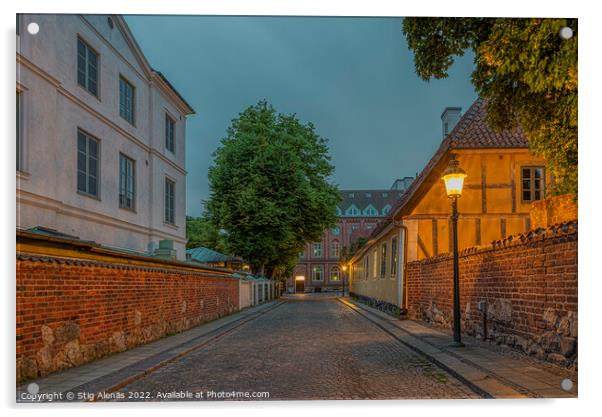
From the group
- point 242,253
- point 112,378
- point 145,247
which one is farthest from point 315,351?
point 242,253

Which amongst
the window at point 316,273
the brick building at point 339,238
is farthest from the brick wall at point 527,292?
the window at point 316,273

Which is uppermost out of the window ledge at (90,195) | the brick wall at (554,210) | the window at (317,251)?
the window ledge at (90,195)

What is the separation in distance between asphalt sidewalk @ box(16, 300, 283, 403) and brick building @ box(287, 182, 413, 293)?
60819mm

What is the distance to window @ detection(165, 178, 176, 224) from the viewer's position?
1719cm

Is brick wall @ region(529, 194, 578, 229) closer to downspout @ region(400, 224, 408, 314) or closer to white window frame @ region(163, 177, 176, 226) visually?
downspout @ region(400, 224, 408, 314)

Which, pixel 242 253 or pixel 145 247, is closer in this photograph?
pixel 145 247

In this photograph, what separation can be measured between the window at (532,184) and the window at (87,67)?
42.3ft

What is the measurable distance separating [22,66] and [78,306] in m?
3.96

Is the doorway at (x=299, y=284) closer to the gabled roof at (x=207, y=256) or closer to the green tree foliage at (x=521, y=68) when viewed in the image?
the gabled roof at (x=207, y=256)

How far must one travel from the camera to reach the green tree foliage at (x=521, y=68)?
7.04 meters

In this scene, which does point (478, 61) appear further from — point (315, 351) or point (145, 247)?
point (145, 247)

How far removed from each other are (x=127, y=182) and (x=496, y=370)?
1012cm

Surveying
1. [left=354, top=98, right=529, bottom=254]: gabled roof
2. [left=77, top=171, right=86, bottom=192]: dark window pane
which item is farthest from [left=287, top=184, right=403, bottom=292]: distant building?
[left=77, top=171, right=86, bottom=192]: dark window pane

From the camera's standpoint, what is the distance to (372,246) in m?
29.7
